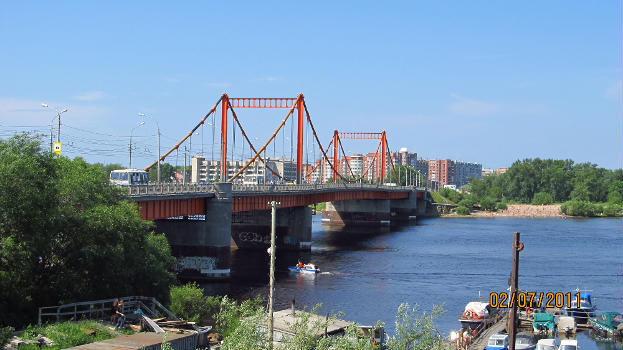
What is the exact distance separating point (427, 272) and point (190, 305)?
1627 inches

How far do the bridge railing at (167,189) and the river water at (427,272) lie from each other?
973cm

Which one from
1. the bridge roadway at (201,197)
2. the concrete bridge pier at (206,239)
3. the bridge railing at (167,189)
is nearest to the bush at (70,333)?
the bridge roadway at (201,197)

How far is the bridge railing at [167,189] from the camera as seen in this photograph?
2466 inches

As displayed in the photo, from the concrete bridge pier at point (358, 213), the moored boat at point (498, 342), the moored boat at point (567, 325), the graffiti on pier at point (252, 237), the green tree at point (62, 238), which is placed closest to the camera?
the green tree at point (62, 238)

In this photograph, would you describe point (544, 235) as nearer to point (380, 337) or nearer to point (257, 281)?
point (257, 281)

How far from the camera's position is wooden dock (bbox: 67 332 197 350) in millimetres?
29406

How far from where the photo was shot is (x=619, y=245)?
115750mm

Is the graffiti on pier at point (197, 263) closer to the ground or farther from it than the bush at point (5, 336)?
closer to the ground

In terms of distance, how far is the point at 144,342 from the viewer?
3069 cm

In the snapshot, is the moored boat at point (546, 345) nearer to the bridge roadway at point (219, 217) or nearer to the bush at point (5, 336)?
the bush at point (5, 336)

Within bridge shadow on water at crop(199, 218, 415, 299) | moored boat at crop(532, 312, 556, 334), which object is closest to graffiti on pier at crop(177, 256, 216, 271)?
bridge shadow on water at crop(199, 218, 415, 299)

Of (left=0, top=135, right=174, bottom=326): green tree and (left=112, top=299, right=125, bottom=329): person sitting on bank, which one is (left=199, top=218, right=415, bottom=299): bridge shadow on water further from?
(left=112, top=299, right=125, bottom=329): person sitting on bank

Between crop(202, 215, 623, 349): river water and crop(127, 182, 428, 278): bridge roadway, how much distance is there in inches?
133

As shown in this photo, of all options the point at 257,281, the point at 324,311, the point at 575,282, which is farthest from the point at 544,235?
the point at 324,311
